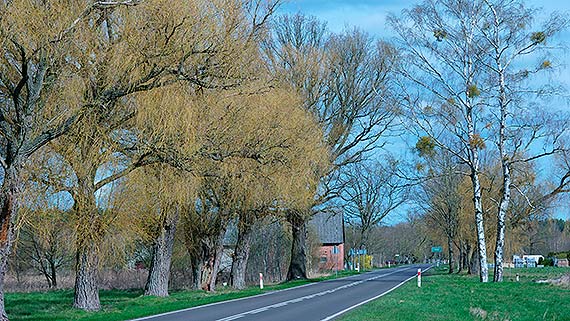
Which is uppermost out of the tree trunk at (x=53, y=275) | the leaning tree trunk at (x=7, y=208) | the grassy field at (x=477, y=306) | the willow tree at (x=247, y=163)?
the willow tree at (x=247, y=163)

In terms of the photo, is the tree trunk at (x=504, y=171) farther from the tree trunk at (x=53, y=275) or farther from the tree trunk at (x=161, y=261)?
the tree trunk at (x=53, y=275)

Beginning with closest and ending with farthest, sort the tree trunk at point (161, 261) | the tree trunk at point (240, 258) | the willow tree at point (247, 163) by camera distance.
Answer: the willow tree at point (247, 163), the tree trunk at point (161, 261), the tree trunk at point (240, 258)

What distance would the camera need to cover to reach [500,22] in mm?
29516

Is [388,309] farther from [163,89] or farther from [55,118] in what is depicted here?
[55,118]

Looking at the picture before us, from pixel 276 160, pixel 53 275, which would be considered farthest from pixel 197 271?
pixel 276 160

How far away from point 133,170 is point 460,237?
3063 cm

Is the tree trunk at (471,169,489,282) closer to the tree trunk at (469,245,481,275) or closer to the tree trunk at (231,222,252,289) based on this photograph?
the tree trunk at (231,222,252,289)

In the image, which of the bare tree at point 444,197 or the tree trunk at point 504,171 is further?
the bare tree at point 444,197

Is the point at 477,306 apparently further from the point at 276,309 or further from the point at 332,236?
the point at 332,236

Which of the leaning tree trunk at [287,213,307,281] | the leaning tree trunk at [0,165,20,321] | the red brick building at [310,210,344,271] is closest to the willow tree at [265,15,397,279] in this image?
the leaning tree trunk at [287,213,307,281]

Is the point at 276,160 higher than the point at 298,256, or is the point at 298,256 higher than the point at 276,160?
the point at 276,160

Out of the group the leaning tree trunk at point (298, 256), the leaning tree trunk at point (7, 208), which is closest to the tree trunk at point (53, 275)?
the leaning tree trunk at point (298, 256)

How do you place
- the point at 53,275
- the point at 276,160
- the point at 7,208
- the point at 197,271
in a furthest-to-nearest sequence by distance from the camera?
the point at 53,275 → the point at 197,271 → the point at 276,160 → the point at 7,208

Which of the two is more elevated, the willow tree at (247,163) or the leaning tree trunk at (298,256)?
the willow tree at (247,163)
